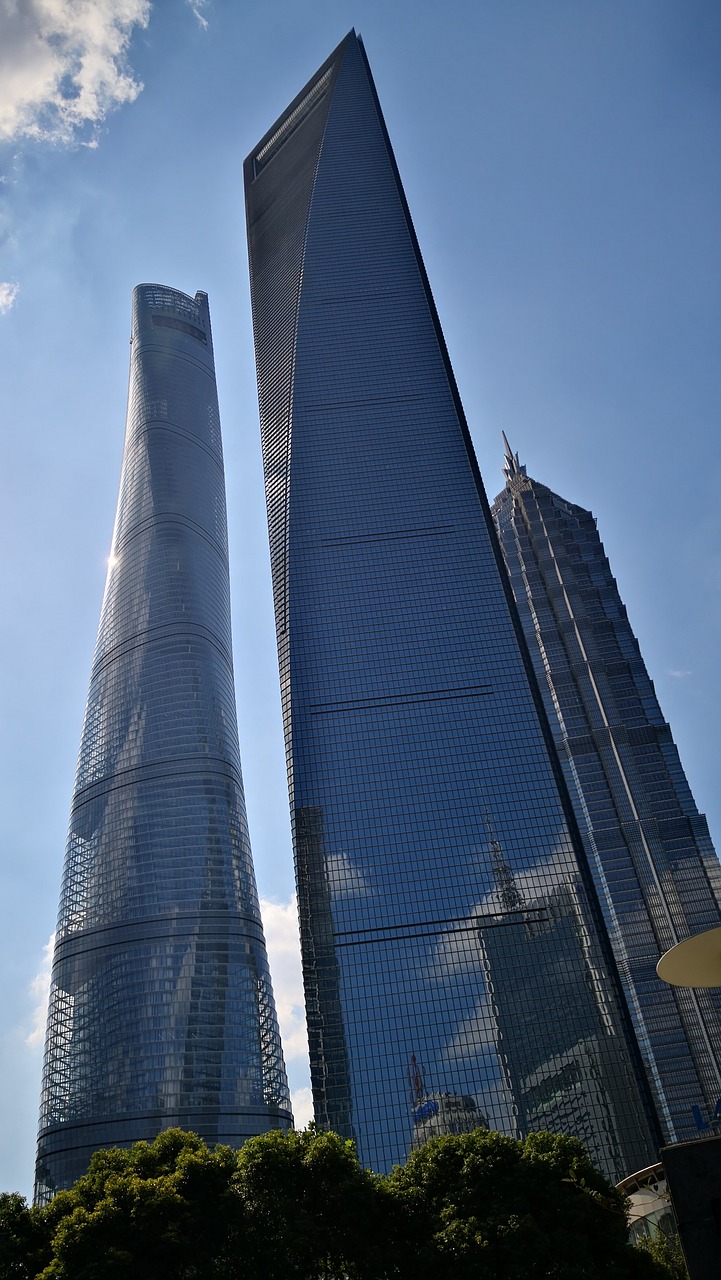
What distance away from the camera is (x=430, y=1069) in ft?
281

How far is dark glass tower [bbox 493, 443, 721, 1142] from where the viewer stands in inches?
4564

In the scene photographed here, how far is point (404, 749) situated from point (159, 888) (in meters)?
26.8

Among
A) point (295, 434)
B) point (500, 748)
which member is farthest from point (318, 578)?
point (500, 748)

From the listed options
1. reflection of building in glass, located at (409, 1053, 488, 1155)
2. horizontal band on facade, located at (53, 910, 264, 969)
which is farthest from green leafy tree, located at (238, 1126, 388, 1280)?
horizontal band on facade, located at (53, 910, 264, 969)

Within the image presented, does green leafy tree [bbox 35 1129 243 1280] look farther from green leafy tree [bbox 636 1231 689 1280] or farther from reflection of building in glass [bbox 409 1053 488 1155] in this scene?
reflection of building in glass [bbox 409 1053 488 1155]

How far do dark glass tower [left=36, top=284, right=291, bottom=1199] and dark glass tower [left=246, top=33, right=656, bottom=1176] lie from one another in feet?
23.2

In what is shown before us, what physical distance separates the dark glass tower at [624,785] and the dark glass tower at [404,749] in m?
31.3

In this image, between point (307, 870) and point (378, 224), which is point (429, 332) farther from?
point (307, 870)

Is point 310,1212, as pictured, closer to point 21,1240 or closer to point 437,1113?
point 21,1240

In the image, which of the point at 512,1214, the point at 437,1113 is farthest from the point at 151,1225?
the point at 437,1113

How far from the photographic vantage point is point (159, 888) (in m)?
93.5

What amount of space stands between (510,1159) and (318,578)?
78.4 m

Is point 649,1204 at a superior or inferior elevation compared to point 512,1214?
superior

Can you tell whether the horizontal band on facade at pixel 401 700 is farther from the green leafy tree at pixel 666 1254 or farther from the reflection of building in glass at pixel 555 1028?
the green leafy tree at pixel 666 1254
